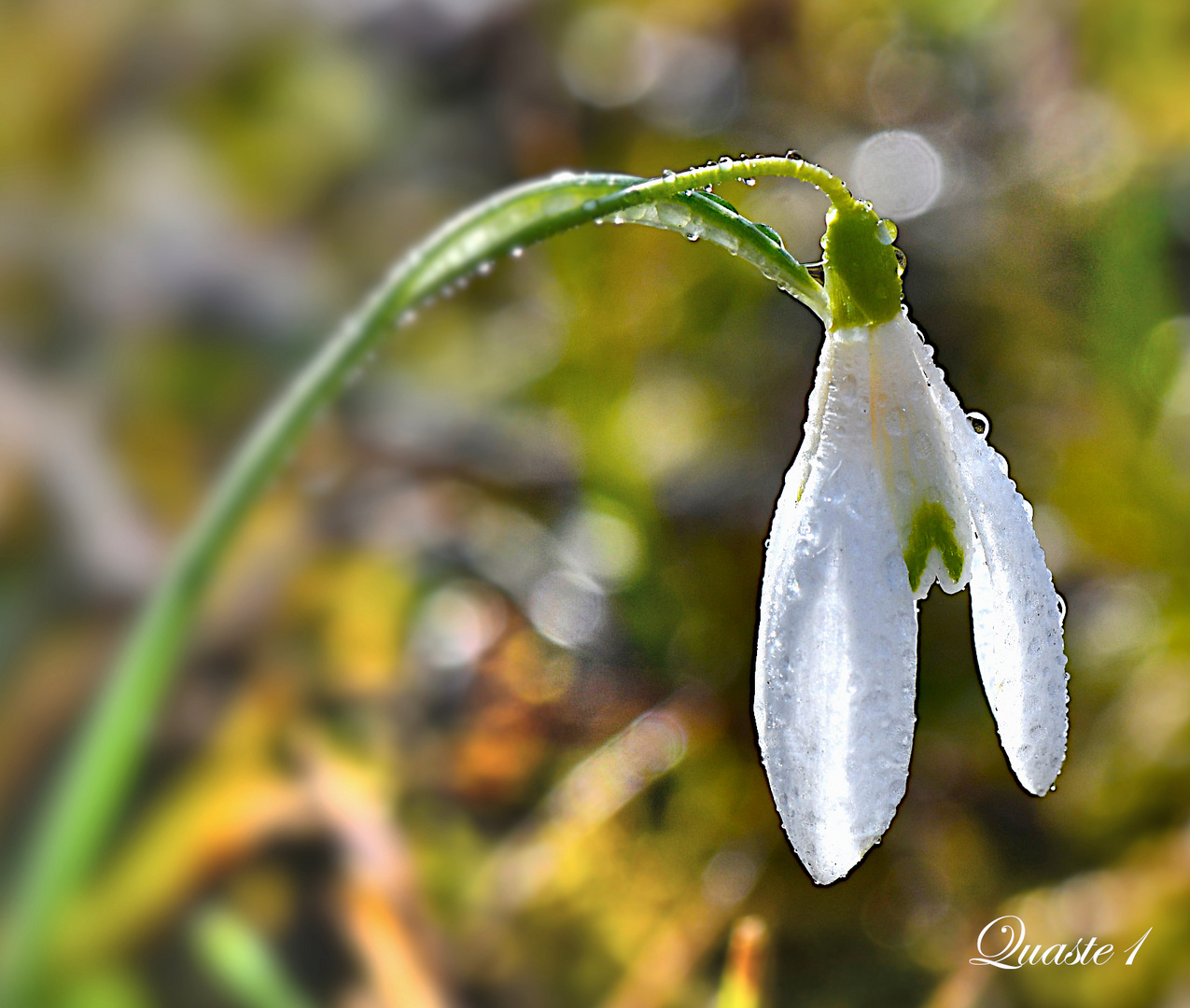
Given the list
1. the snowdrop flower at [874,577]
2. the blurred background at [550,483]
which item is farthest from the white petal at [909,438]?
the blurred background at [550,483]

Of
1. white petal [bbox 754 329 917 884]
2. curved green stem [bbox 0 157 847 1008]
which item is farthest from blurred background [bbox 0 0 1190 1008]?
white petal [bbox 754 329 917 884]

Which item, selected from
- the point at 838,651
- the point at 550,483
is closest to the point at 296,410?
the point at 838,651

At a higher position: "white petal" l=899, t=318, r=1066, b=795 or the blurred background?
the blurred background

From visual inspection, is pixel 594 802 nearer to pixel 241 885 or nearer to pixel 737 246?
pixel 241 885

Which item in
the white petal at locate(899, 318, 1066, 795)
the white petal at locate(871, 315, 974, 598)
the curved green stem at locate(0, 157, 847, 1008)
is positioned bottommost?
the white petal at locate(899, 318, 1066, 795)

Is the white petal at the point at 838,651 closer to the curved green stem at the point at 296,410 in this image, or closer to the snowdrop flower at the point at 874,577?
the snowdrop flower at the point at 874,577

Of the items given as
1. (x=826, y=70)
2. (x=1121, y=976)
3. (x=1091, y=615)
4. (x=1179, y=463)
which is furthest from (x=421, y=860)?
(x=826, y=70)

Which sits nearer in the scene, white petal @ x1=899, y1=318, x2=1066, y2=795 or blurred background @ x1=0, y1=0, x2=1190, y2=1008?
white petal @ x1=899, y1=318, x2=1066, y2=795

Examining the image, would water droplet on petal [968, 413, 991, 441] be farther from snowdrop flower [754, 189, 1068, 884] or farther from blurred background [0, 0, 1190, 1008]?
blurred background [0, 0, 1190, 1008]
